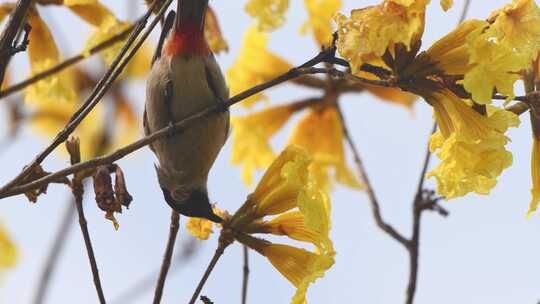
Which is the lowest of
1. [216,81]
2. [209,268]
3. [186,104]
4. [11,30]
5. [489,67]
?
[209,268]

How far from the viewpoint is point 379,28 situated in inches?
131

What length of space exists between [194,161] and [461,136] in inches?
64.4

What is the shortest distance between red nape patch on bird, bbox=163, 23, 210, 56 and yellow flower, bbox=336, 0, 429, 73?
1.29 meters

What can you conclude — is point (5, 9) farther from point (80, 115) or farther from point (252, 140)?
point (252, 140)

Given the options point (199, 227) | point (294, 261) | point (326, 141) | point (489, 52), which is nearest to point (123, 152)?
point (294, 261)

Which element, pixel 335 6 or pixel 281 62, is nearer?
pixel 335 6

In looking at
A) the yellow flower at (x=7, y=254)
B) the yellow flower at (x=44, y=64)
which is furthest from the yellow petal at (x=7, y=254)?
the yellow flower at (x=44, y=64)

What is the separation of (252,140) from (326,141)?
0.51 meters

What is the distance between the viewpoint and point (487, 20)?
135 inches

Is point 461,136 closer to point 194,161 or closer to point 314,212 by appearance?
point 314,212

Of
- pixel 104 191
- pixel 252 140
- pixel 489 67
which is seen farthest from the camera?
pixel 252 140

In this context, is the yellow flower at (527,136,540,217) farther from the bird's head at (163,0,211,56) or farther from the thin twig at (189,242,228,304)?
the bird's head at (163,0,211,56)

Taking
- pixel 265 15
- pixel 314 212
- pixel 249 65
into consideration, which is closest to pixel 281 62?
pixel 249 65

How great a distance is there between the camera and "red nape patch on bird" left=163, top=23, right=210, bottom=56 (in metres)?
4.50
